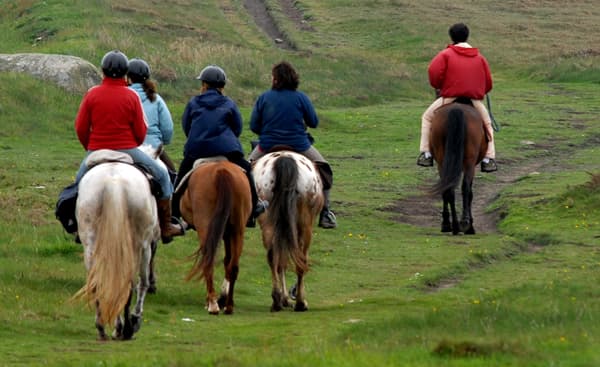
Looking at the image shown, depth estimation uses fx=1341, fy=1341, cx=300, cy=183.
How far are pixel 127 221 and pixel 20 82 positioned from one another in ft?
68.0

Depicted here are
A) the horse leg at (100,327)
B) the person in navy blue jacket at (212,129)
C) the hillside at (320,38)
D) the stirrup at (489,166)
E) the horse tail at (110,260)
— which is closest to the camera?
the horse tail at (110,260)

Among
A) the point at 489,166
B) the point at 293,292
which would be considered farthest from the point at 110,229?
the point at 489,166

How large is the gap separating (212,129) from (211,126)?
48mm

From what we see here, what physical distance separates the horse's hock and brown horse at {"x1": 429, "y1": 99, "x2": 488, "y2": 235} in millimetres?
13754

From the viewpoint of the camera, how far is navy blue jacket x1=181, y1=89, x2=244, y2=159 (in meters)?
14.5

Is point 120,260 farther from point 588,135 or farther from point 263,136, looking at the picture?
point 588,135

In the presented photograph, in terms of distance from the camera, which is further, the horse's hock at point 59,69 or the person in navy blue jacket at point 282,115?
the horse's hock at point 59,69

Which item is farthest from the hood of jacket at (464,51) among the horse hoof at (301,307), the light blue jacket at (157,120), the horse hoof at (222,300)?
the horse hoof at (222,300)

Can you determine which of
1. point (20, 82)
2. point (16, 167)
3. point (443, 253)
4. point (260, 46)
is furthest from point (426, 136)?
point (260, 46)

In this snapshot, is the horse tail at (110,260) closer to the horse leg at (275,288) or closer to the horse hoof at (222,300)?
the horse hoof at (222,300)

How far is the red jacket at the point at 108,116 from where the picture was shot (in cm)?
1245

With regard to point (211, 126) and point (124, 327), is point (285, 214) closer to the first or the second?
point (211, 126)

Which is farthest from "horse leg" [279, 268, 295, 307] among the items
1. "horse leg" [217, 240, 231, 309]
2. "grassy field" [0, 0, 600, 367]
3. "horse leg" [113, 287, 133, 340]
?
"horse leg" [113, 287, 133, 340]

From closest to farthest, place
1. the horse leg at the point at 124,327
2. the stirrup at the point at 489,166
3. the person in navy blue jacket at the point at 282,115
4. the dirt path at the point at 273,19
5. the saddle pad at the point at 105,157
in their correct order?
the horse leg at the point at 124,327 < the saddle pad at the point at 105,157 < the person in navy blue jacket at the point at 282,115 < the stirrup at the point at 489,166 < the dirt path at the point at 273,19
